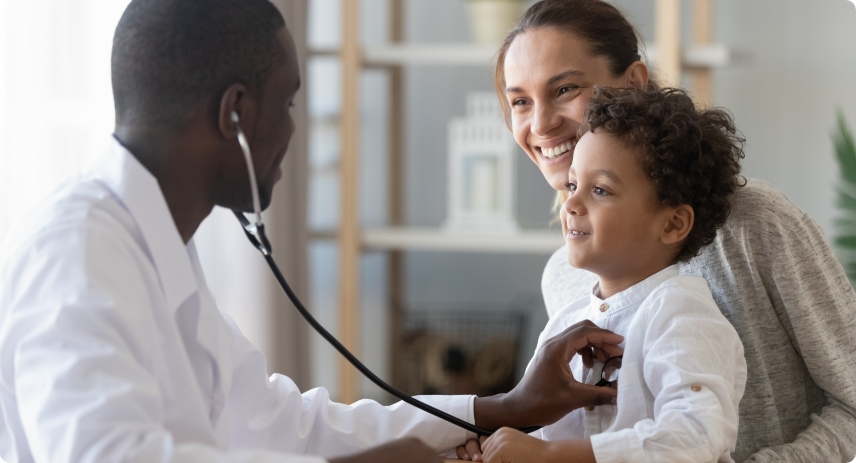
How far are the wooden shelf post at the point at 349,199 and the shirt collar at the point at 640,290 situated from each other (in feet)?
5.57

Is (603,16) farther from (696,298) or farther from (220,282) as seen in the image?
(220,282)

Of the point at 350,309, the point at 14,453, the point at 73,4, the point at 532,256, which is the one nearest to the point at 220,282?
the point at 350,309

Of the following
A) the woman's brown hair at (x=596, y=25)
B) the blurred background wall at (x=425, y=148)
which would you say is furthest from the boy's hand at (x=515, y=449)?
the blurred background wall at (x=425, y=148)

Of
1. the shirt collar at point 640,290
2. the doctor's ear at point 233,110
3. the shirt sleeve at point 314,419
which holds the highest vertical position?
the doctor's ear at point 233,110

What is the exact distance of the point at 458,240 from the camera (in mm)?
2695

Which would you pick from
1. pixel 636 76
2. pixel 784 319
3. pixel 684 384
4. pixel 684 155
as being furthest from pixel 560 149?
pixel 684 384

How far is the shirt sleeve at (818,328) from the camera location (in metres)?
1.04

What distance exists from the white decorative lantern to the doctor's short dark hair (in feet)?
6.31

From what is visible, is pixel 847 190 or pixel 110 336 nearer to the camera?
pixel 110 336

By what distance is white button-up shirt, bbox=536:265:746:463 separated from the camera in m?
0.90

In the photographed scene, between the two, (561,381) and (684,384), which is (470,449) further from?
(684,384)

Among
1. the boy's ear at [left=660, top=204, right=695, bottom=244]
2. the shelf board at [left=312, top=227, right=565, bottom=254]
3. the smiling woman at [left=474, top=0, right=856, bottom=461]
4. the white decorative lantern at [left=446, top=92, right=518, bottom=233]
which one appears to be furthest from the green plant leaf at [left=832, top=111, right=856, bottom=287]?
the boy's ear at [left=660, top=204, right=695, bottom=244]

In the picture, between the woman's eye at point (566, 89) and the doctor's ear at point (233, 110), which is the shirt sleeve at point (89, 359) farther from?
the woman's eye at point (566, 89)

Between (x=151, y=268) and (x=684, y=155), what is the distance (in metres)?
0.66
